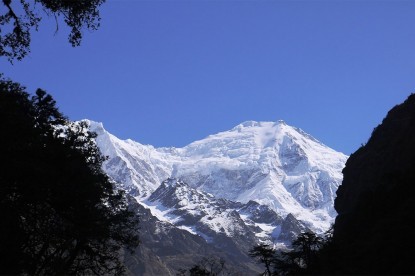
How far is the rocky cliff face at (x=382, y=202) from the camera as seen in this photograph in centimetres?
4700

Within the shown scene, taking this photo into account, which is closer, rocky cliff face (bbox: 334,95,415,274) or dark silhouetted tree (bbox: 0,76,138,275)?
dark silhouetted tree (bbox: 0,76,138,275)

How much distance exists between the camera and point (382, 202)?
→ 77688 millimetres

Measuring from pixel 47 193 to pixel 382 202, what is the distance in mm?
58404

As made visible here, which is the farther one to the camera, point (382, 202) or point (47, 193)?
point (382, 202)

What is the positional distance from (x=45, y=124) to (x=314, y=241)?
5359 centimetres

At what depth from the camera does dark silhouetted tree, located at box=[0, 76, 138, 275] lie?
96.9 ft

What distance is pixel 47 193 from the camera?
3234 centimetres

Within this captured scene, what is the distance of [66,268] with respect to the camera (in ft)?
123

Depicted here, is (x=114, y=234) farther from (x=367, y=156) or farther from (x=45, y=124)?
(x=367, y=156)

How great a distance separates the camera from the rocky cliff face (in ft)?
154

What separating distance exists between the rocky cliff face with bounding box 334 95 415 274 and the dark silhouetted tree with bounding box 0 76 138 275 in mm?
22749

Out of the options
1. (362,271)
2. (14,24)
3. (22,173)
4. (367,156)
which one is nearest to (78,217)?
(22,173)

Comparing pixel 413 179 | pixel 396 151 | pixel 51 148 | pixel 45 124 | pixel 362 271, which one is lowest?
pixel 362 271

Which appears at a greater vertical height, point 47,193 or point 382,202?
point 382,202
